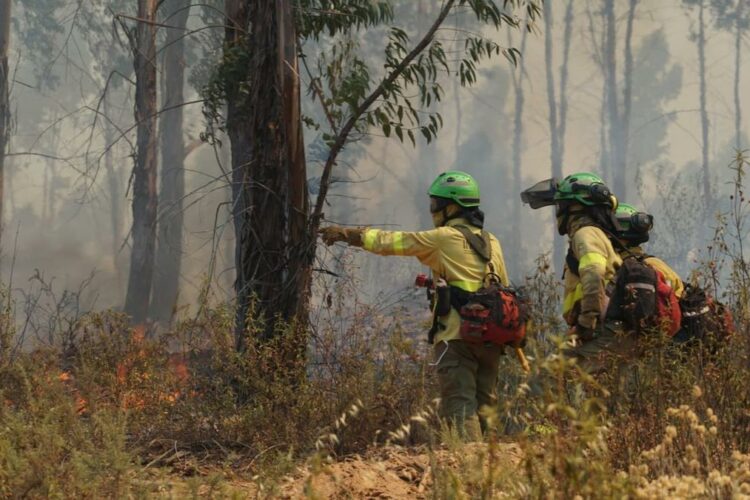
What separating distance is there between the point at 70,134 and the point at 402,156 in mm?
18454

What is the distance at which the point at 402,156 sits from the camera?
54.0 meters

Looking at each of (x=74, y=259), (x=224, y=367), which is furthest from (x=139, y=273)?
(x=74, y=259)

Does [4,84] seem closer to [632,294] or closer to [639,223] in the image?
[639,223]

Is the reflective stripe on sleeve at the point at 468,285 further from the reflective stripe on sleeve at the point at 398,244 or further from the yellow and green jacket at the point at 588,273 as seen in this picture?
the yellow and green jacket at the point at 588,273

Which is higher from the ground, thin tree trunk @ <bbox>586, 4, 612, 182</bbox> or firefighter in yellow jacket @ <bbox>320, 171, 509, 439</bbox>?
thin tree trunk @ <bbox>586, 4, 612, 182</bbox>

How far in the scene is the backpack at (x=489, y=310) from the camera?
6.09 meters

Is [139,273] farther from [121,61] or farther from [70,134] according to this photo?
[70,134]

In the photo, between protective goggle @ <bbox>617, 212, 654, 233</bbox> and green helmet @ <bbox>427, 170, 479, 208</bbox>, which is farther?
protective goggle @ <bbox>617, 212, 654, 233</bbox>

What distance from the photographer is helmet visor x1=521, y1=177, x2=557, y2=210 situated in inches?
270

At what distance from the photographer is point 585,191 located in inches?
265

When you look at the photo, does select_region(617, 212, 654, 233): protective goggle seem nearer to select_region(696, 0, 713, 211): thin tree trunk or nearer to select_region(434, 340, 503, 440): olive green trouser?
select_region(434, 340, 503, 440): olive green trouser

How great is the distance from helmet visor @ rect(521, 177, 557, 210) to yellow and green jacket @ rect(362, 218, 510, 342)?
2.45 ft

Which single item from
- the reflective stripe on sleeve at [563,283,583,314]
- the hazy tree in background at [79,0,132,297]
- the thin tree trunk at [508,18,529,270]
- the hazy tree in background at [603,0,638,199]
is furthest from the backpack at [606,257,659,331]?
the thin tree trunk at [508,18,529,270]

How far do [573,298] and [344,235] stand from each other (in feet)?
5.26
